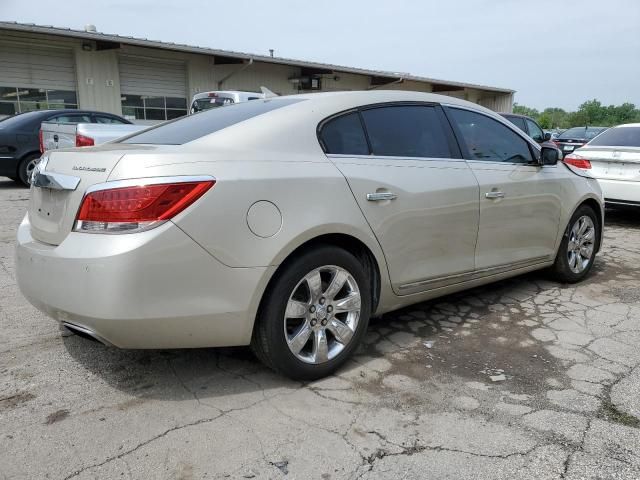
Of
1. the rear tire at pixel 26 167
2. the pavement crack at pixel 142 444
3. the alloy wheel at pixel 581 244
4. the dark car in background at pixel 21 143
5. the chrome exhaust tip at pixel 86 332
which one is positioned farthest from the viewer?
the rear tire at pixel 26 167

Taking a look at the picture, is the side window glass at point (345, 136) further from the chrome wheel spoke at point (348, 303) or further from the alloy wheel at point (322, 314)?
the chrome wheel spoke at point (348, 303)

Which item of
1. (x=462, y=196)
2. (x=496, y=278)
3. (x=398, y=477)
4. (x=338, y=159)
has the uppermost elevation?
(x=338, y=159)

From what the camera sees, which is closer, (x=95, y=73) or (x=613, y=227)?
(x=613, y=227)

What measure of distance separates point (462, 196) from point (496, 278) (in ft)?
2.74

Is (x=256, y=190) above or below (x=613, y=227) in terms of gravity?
above

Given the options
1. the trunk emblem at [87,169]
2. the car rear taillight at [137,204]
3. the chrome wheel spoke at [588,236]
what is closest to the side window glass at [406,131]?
the car rear taillight at [137,204]

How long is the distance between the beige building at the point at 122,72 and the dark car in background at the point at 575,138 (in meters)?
8.26

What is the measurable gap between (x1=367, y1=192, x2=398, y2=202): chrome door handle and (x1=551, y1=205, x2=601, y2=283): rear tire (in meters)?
2.24

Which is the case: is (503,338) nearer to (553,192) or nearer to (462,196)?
(462,196)

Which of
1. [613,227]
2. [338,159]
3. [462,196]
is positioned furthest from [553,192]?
[613,227]

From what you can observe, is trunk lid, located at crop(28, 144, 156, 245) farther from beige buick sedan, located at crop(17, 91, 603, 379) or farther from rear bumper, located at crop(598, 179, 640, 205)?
rear bumper, located at crop(598, 179, 640, 205)

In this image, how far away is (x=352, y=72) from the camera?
2098 centimetres

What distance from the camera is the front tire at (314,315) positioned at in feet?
8.75

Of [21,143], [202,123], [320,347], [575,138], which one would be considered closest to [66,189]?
[202,123]
